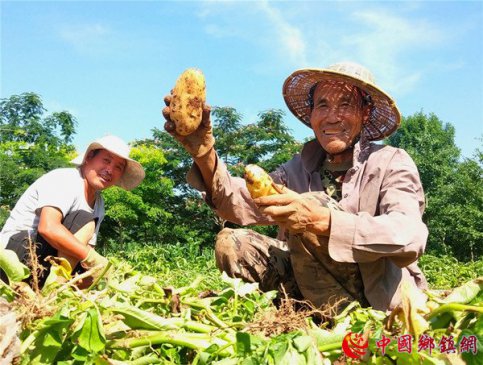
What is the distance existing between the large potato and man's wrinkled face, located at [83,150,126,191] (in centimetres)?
134

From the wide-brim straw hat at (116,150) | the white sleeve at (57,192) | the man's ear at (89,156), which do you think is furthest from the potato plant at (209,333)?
the man's ear at (89,156)

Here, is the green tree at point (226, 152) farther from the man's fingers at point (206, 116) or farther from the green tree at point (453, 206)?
the man's fingers at point (206, 116)

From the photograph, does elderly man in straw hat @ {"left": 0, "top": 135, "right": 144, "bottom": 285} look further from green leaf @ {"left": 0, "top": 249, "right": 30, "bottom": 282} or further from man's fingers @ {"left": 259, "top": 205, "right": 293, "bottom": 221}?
green leaf @ {"left": 0, "top": 249, "right": 30, "bottom": 282}

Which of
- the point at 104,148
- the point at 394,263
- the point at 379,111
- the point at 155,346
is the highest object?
the point at 379,111

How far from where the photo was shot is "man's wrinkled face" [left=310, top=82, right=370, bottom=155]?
2406 mm

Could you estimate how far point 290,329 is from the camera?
1138mm

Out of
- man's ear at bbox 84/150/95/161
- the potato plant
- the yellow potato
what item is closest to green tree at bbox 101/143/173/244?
man's ear at bbox 84/150/95/161

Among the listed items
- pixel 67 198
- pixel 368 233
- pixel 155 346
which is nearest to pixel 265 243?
pixel 368 233

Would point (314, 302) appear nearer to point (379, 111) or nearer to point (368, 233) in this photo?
point (368, 233)

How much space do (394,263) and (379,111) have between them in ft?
2.76

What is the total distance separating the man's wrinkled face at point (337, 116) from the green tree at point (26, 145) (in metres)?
11.4

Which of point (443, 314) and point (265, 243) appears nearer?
point (443, 314)

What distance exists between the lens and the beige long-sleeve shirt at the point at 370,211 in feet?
6.21

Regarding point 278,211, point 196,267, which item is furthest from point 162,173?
point 278,211
